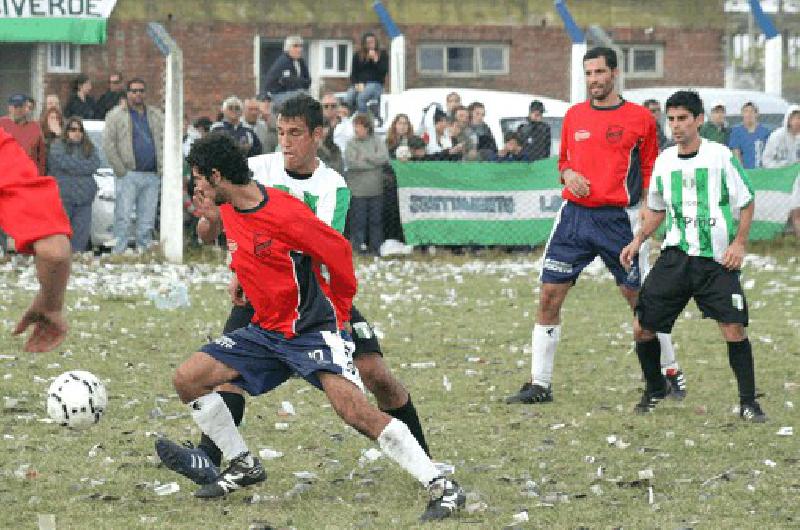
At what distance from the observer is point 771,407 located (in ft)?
35.1

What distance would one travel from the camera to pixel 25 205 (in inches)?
202

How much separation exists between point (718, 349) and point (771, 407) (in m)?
2.95

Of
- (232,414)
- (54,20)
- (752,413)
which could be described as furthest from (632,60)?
(232,414)

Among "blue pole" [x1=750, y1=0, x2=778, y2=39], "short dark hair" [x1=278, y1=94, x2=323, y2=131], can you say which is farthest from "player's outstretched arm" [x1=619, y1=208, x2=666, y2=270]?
"blue pole" [x1=750, y1=0, x2=778, y2=39]

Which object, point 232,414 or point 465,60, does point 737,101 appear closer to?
point 465,60

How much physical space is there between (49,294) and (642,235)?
5.90m

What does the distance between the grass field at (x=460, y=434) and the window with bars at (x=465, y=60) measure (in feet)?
71.4

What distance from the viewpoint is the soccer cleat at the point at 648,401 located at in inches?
415

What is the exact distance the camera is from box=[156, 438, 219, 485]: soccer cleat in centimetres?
765

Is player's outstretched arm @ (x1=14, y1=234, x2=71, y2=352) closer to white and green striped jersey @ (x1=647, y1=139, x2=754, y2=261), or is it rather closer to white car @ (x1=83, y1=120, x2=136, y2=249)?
white and green striped jersey @ (x1=647, y1=139, x2=754, y2=261)

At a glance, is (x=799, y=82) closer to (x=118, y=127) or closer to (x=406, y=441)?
(x=118, y=127)

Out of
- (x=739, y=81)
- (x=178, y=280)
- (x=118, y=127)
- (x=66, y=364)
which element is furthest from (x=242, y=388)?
(x=739, y=81)

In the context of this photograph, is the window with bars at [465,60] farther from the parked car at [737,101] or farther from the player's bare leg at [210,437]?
the player's bare leg at [210,437]

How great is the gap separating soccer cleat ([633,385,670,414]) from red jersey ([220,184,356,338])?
11.1 ft
